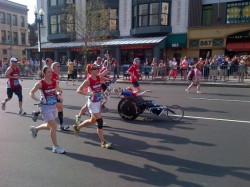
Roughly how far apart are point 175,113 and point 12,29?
186 ft

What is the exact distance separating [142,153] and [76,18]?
21.0 meters

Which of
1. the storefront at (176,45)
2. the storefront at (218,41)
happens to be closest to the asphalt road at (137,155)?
the storefront at (218,41)

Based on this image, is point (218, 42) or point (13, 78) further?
point (218, 42)

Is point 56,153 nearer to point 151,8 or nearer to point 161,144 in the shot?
point 161,144

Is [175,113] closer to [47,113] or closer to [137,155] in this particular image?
[137,155]

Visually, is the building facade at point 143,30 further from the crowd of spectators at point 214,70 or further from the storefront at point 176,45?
the crowd of spectators at point 214,70

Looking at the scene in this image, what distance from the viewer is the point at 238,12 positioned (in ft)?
73.1

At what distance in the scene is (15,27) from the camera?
56.2 meters

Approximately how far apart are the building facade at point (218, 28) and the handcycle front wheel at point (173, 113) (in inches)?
676

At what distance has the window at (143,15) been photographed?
25.7 meters

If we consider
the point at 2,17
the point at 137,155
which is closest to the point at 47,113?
the point at 137,155

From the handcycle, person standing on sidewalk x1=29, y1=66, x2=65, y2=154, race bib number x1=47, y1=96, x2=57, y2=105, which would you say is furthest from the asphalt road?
race bib number x1=47, y1=96, x2=57, y2=105

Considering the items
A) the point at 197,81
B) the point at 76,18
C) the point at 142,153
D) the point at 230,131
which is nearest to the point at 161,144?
the point at 142,153

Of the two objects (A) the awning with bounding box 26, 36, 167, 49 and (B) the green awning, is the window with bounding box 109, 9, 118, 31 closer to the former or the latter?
(A) the awning with bounding box 26, 36, 167, 49
